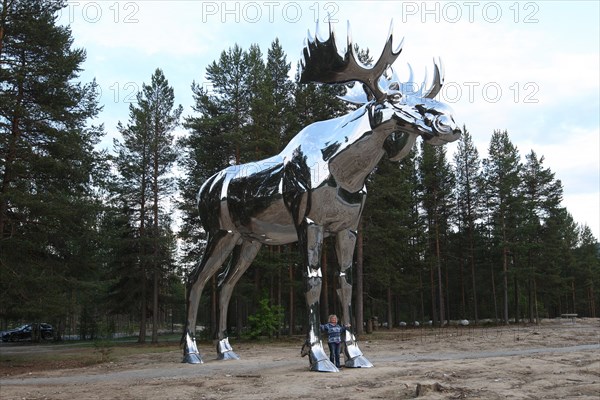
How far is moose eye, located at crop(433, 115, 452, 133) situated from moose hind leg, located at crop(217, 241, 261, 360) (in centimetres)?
525

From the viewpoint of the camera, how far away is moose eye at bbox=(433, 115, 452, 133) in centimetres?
863

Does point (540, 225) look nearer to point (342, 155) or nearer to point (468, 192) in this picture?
point (468, 192)

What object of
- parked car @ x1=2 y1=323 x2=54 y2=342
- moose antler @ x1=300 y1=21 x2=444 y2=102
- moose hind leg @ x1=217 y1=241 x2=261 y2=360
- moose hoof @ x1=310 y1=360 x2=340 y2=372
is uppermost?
moose antler @ x1=300 y1=21 x2=444 y2=102

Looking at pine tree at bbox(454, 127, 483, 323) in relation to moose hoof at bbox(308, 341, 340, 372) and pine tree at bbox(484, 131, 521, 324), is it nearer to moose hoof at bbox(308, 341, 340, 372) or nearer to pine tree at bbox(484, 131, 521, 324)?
pine tree at bbox(484, 131, 521, 324)

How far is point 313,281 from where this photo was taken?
29.6 feet

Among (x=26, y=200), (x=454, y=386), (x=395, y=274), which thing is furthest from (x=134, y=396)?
(x=395, y=274)

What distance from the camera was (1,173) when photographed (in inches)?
727

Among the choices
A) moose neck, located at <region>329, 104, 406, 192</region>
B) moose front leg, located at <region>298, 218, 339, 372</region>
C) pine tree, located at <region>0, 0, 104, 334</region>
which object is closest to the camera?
moose front leg, located at <region>298, 218, 339, 372</region>

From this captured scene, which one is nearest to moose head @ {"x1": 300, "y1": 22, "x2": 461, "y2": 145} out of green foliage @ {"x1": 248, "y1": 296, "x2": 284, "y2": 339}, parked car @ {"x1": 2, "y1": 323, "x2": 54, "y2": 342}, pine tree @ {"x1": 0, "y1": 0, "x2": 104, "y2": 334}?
pine tree @ {"x1": 0, "y1": 0, "x2": 104, "y2": 334}

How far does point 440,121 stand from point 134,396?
6484 mm

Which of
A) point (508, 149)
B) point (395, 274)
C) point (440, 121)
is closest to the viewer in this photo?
point (440, 121)

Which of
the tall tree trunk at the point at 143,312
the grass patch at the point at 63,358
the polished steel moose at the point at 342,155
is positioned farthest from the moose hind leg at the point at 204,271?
the tall tree trunk at the point at 143,312

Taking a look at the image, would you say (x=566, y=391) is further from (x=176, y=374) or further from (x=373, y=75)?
(x=176, y=374)

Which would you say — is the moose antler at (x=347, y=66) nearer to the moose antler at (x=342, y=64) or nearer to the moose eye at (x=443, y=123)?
the moose antler at (x=342, y=64)
